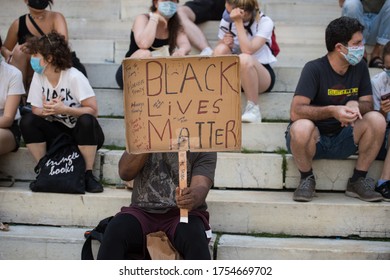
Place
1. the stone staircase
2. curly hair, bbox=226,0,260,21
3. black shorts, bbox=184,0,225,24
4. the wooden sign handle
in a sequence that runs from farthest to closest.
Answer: black shorts, bbox=184,0,225,24
curly hair, bbox=226,0,260,21
the stone staircase
the wooden sign handle

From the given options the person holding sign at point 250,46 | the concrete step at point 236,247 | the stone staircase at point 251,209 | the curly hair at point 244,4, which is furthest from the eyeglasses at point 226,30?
the concrete step at point 236,247

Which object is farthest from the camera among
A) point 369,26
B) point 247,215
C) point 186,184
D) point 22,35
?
point 369,26

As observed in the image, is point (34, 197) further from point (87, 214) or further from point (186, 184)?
point (186, 184)

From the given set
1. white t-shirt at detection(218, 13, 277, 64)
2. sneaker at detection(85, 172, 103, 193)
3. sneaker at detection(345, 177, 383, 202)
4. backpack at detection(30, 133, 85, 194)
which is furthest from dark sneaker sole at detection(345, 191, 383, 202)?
backpack at detection(30, 133, 85, 194)

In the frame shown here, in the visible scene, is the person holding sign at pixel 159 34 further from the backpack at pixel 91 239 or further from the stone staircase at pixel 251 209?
the backpack at pixel 91 239

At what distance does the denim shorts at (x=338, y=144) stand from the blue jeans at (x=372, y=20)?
68.7 inches

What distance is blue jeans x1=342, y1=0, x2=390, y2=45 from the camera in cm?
592

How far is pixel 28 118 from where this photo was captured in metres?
4.68

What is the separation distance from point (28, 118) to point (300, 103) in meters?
1.96

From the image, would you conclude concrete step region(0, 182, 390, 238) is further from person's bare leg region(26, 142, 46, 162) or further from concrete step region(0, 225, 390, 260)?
person's bare leg region(26, 142, 46, 162)

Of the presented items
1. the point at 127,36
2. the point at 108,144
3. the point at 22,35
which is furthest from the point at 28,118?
the point at 127,36

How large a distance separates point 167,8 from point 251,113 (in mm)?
1155

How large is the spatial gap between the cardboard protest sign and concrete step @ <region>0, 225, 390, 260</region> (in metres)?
0.94

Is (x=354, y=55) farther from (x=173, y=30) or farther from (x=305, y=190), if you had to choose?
(x=173, y=30)
